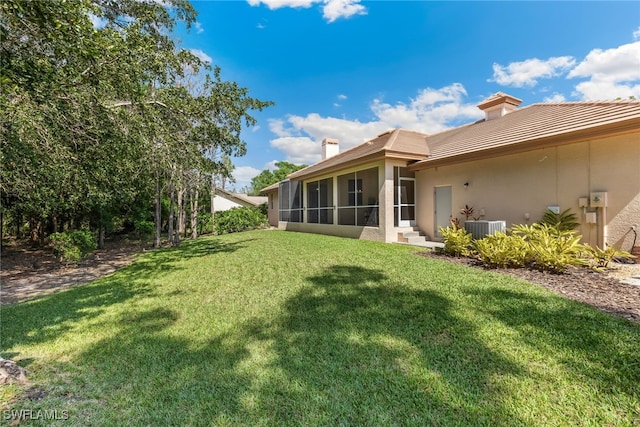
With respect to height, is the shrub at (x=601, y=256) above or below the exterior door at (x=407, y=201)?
below

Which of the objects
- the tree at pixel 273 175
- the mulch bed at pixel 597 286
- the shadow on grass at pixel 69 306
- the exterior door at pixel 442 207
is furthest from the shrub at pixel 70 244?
the tree at pixel 273 175

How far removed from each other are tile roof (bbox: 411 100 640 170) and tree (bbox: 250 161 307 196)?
42485mm

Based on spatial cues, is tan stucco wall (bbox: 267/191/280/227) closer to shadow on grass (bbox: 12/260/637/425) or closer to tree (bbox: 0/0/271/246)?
tree (bbox: 0/0/271/246)

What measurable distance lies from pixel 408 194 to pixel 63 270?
12509 millimetres

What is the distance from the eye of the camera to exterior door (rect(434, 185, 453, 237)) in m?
11.4

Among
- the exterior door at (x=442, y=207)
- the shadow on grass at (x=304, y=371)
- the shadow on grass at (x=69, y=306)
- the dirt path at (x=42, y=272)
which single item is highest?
the exterior door at (x=442, y=207)

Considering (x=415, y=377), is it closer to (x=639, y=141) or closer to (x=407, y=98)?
(x=639, y=141)

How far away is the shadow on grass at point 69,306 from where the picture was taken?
4.07 meters

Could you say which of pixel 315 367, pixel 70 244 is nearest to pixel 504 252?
pixel 315 367

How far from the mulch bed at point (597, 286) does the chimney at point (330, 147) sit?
14.8 metres

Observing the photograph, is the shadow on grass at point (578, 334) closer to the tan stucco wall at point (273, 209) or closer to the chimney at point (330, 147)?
the chimney at point (330, 147)

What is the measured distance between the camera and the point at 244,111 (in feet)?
34.2

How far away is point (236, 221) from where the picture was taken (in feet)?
72.4

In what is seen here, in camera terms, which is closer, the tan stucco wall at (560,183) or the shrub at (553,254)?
the shrub at (553,254)
